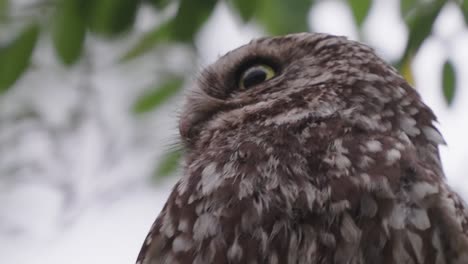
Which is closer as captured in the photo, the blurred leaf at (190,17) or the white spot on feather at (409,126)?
the white spot on feather at (409,126)

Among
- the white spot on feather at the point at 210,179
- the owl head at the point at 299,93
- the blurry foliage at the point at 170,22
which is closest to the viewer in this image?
the white spot on feather at the point at 210,179

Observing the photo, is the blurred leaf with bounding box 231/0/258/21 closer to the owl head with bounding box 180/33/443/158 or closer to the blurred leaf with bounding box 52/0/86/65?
the owl head with bounding box 180/33/443/158

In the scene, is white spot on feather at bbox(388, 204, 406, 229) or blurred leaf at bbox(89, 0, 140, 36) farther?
blurred leaf at bbox(89, 0, 140, 36)

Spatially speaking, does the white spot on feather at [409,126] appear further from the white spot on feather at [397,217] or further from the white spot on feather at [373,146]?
the white spot on feather at [397,217]

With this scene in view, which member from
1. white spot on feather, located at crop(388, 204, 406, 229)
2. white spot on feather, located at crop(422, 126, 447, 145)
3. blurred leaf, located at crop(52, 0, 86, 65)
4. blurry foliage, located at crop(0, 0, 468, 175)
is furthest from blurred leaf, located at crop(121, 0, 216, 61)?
white spot on feather, located at crop(388, 204, 406, 229)

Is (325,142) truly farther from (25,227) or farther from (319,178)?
(25,227)

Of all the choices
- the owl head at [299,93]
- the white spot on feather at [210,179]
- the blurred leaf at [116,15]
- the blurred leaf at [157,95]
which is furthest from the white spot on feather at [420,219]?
the blurred leaf at [157,95]

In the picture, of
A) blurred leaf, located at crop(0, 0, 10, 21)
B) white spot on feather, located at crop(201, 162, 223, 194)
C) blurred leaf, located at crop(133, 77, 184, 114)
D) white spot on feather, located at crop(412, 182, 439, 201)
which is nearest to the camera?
white spot on feather, located at crop(412, 182, 439, 201)
